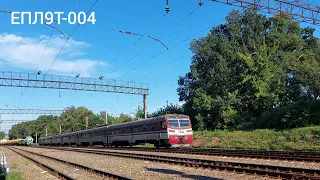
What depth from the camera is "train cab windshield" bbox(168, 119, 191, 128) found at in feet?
93.0

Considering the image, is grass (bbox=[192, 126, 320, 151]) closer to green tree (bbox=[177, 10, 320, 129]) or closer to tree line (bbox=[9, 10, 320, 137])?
tree line (bbox=[9, 10, 320, 137])

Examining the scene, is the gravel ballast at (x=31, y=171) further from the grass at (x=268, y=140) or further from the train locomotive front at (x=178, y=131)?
the grass at (x=268, y=140)

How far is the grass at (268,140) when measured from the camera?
82.8ft

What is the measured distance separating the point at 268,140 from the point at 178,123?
7.60 meters

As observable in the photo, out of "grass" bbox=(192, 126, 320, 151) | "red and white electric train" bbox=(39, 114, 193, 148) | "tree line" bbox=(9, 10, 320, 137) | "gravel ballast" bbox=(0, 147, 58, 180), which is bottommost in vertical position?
"gravel ballast" bbox=(0, 147, 58, 180)

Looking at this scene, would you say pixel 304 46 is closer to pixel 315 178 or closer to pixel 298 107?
pixel 298 107

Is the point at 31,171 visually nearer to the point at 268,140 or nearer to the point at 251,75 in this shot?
the point at 268,140

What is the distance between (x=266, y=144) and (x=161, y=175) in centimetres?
1642

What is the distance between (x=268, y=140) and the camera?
28.5 m

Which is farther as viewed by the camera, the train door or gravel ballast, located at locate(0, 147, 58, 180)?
the train door

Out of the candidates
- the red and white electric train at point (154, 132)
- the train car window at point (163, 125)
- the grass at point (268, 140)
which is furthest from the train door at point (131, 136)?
the train car window at point (163, 125)

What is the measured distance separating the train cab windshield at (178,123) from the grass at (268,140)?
3.91 metres

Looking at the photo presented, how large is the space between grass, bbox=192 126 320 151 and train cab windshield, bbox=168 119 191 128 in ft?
12.8

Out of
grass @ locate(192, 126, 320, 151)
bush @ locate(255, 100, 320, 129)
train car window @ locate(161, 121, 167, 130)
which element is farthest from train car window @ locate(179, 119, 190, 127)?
bush @ locate(255, 100, 320, 129)
